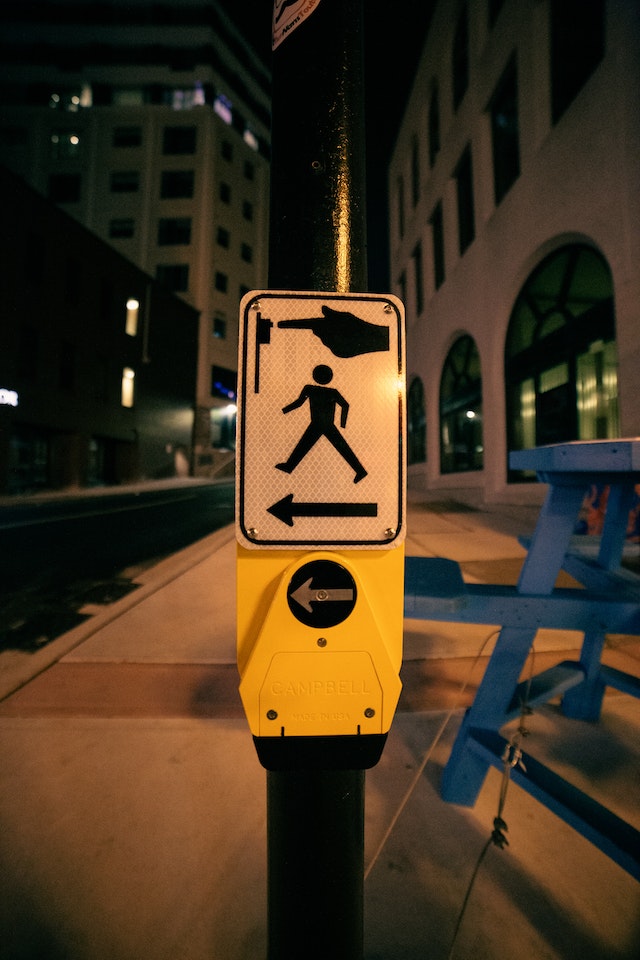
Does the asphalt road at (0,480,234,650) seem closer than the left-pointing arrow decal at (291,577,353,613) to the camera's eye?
No

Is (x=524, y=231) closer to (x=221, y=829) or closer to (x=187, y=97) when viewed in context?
(x=221, y=829)

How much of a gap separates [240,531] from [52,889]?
4.86ft

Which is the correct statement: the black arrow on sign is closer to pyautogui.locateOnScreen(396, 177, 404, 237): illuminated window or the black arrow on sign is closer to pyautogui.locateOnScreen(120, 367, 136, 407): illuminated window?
pyautogui.locateOnScreen(396, 177, 404, 237): illuminated window

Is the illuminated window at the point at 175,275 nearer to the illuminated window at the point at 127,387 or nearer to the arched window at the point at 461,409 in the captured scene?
the illuminated window at the point at 127,387

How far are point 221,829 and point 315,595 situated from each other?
4.48ft

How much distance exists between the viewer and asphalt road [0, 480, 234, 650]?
3922 mm

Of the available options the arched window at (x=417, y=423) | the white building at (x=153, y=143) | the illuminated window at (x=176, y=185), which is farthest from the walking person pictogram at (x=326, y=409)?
the illuminated window at (x=176, y=185)

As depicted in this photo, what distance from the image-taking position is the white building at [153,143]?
3127cm

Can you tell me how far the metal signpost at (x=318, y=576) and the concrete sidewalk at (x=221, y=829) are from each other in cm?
23

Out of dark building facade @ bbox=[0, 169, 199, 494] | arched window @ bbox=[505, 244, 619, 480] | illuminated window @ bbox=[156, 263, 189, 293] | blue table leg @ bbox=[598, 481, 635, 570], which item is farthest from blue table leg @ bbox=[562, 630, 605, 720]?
illuminated window @ bbox=[156, 263, 189, 293]

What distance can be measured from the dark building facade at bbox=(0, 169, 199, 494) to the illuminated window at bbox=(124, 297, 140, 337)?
6 cm

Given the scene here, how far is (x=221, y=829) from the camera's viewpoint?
5.32 ft

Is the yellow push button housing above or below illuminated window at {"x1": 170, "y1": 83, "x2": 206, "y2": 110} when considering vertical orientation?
below

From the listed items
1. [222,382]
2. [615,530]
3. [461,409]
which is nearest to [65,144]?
[222,382]
